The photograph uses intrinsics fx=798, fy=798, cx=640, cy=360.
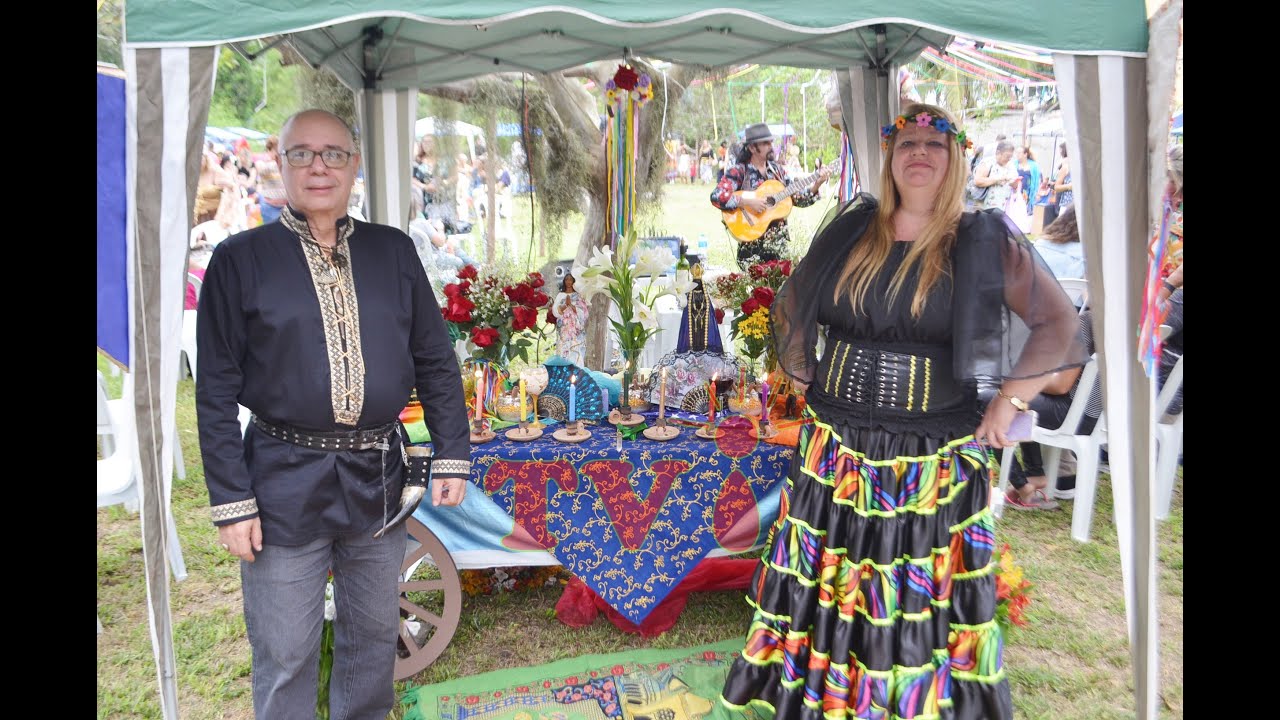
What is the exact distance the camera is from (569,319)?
3.34 m

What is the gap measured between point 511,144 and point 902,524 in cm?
610

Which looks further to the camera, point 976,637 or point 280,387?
point 976,637

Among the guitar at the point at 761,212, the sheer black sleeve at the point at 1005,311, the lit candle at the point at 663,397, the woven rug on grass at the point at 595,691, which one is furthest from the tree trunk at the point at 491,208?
the sheer black sleeve at the point at 1005,311

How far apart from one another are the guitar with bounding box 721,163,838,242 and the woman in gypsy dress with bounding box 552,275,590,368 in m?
3.31

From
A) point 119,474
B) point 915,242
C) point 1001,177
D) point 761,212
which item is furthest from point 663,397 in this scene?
point 1001,177

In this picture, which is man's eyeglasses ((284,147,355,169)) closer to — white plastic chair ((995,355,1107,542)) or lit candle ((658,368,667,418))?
lit candle ((658,368,667,418))

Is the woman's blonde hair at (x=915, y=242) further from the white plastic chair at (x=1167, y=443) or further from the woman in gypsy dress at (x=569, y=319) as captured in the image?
the white plastic chair at (x=1167, y=443)

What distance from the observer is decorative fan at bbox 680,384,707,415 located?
10.5ft

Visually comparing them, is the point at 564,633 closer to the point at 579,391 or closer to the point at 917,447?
the point at 579,391

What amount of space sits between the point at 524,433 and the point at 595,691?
95 cm

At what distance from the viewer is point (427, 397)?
7.35 ft

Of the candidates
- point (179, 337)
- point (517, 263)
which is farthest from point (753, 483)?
point (517, 263)

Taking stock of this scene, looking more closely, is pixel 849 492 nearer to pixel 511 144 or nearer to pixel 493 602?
pixel 493 602

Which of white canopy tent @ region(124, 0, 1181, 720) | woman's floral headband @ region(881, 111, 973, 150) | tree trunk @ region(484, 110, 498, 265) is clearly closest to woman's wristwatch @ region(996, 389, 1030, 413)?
white canopy tent @ region(124, 0, 1181, 720)
